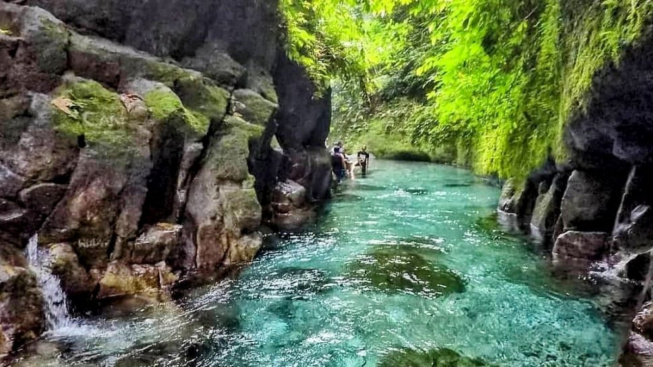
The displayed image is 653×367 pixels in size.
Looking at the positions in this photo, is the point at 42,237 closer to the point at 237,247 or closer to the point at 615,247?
the point at 237,247

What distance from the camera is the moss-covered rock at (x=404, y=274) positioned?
766 centimetres

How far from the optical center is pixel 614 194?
8.56m

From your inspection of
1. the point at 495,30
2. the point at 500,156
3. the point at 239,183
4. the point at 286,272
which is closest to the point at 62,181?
the point at 239,183

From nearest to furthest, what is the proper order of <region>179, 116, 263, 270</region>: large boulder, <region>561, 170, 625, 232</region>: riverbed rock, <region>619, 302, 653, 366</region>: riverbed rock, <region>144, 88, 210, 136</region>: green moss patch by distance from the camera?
<region>619, 302, 653, 366</region>: riverbed rock → <region>144, 88, 210, 136</region>: green moss patch → <region>561, 170, 625, 232</region>: riverbed rock → <region>179, 116, 263, 270</region>: large boulder

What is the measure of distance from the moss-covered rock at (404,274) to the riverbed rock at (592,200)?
2.68m

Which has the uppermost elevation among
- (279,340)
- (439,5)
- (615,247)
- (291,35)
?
(291,35)

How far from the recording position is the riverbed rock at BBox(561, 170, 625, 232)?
8.61 metres

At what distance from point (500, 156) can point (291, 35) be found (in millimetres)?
6736

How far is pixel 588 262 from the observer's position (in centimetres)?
866

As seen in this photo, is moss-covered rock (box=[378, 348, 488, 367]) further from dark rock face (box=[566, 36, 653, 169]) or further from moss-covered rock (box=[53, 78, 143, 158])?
moss-covered rock (box=[53, 78, 143, 158])

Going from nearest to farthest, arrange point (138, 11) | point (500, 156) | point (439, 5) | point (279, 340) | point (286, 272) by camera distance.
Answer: point (279, 340) < point (439, 5) < point (286, 272) < point (138, 11) < point (500, 156)

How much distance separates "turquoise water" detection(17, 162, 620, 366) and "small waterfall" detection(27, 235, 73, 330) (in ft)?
0.83

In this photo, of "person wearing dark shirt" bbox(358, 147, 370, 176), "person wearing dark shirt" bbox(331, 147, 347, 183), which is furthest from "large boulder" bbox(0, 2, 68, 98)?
"person wearing dark shirt" bbox(358, 147, 370, 176)

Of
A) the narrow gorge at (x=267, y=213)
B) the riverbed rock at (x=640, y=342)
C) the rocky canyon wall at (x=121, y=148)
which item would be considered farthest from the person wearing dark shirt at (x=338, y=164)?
the riverbed rock at (x=640, y=342)
